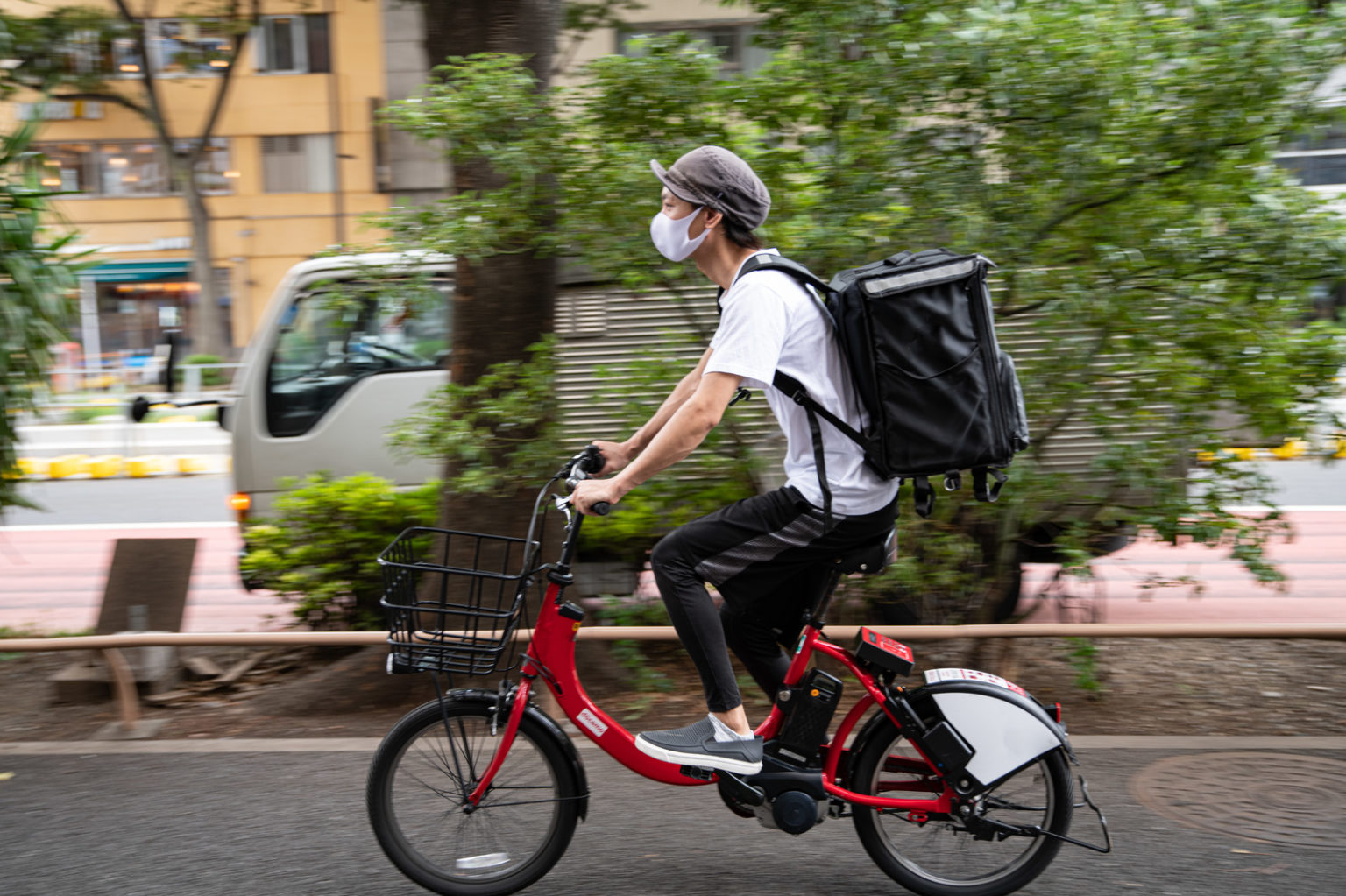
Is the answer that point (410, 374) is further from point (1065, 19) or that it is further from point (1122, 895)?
point (1122, 895)

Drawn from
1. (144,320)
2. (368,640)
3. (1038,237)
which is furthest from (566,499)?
(144,320)

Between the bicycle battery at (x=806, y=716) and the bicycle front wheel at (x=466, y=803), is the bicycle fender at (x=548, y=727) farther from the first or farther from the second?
the bicycle battery at (x=806, y=716)

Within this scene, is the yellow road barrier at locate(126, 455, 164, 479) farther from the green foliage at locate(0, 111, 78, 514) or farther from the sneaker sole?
the sneaker sole

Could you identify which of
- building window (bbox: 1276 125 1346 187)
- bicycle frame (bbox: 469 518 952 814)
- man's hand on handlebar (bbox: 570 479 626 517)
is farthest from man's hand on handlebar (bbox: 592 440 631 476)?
building window (bbox: 1276 125 1346 187)

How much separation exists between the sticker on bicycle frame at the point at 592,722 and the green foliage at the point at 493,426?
1.83m

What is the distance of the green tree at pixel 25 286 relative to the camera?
534 cm

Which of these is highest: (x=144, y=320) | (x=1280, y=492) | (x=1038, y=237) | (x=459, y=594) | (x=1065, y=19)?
(x=1065, y=19)

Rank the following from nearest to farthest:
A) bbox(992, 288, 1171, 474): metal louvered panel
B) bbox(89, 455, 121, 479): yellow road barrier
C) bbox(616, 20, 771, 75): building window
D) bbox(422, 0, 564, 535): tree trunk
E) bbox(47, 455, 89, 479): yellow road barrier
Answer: bbox(616, 20, 771, 75): building window
bbox(992, 288, 1171, 474): metal louvered panel
bbox(422, 0, 564, 535): tree trunk
bbox(47, 455, 89, 479): yellow road barrier
bbox(89, 455, 121, 479): yellow road barrier

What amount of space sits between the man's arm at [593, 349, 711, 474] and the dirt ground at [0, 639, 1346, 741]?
1.67m

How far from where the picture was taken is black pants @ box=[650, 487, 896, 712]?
3.29m

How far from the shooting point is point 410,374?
308 inches

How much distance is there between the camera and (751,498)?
3.33 m

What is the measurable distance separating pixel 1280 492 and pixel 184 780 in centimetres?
477

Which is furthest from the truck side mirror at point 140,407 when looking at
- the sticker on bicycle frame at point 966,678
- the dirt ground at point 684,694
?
the sticker on bicycle frame at point 966,678
